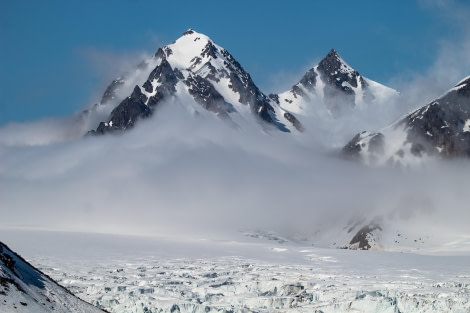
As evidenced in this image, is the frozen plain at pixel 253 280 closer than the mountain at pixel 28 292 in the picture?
No

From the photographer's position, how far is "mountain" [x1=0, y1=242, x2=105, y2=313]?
2945 cm

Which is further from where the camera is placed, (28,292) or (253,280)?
(253,280)

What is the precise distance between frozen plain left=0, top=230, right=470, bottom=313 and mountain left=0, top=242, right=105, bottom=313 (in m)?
47.1

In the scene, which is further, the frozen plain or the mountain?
the frozen plain

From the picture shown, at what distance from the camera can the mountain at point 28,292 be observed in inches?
1160

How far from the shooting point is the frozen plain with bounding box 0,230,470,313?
283 ft

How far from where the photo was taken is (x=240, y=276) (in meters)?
114

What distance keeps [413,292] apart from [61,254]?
302ft

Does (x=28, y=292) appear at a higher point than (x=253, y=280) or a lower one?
lower

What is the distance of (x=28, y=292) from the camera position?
3164 centimetres

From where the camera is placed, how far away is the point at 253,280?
108938 mm

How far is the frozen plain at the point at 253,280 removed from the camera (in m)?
86.2

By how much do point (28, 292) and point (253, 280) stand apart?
3131 inches

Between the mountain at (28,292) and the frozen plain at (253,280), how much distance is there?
154 feet
